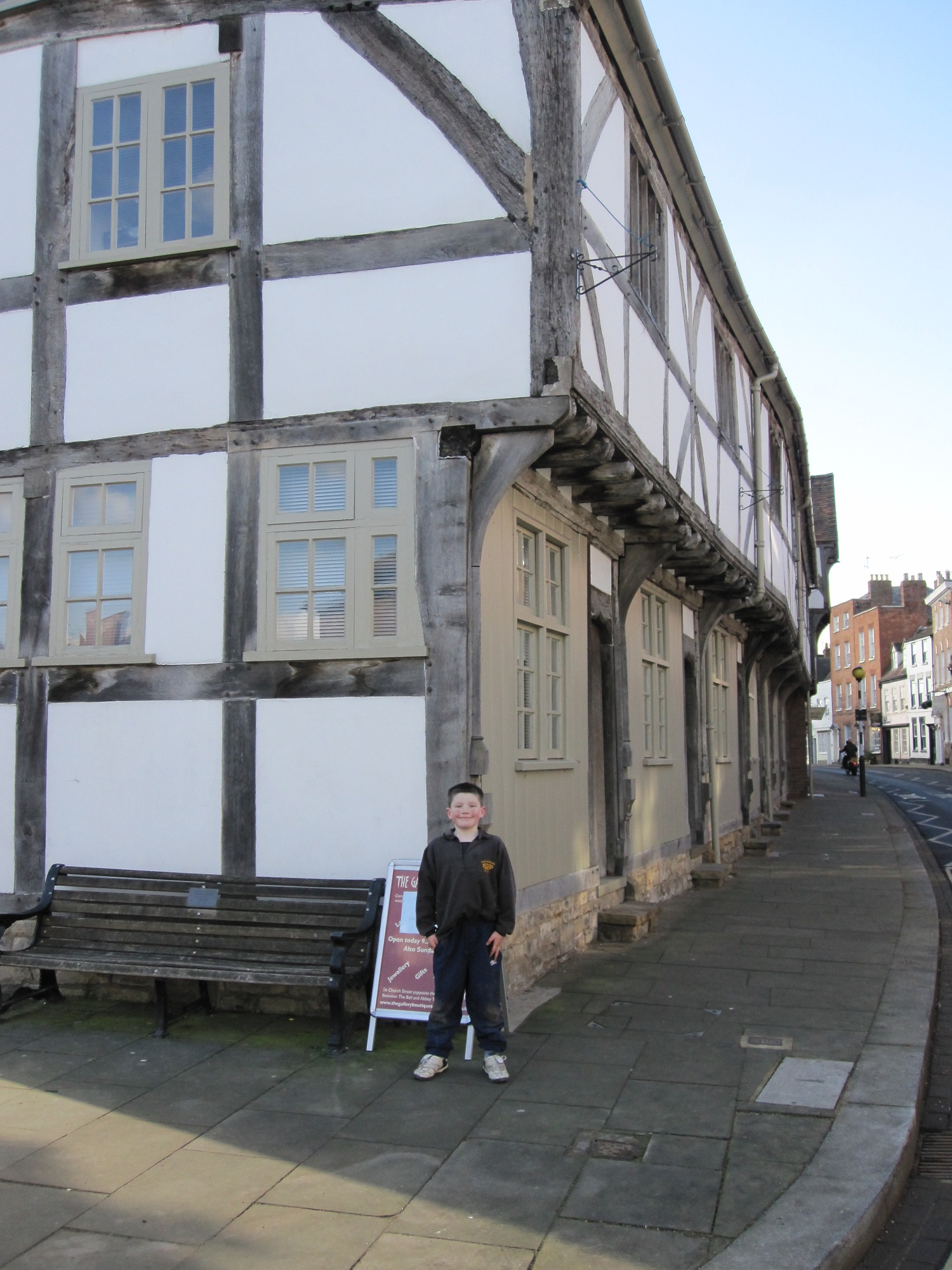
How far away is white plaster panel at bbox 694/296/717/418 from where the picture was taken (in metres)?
12.2

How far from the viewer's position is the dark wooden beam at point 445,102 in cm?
689

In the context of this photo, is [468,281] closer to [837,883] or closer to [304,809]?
[304,809]

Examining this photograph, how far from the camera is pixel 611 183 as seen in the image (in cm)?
848

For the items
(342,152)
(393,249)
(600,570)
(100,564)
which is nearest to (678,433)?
(600,570)

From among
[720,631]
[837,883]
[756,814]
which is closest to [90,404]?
[837,883]

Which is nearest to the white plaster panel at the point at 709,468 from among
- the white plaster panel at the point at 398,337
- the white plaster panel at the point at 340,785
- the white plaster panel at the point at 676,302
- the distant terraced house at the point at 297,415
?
the white plaster panel at the point at 676,302

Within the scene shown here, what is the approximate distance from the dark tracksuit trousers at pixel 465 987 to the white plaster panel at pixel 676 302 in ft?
22.0

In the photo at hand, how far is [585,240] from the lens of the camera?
7.42m

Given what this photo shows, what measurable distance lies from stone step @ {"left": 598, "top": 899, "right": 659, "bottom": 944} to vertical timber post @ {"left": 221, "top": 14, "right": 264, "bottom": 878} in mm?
3525

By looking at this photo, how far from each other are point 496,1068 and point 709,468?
847 centimetres

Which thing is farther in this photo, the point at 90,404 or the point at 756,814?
the point at 756,814

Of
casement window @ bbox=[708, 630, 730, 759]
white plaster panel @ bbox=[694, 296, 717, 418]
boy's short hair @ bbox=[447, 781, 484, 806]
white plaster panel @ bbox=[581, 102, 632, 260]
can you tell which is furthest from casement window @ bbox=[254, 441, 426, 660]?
casement window @ bbox=[708, 630, 730, 759]

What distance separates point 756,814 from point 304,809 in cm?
1423

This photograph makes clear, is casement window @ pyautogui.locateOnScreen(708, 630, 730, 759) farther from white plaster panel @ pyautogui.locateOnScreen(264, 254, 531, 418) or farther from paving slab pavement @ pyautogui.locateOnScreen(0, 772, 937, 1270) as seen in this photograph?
white plaster panel @ pyautogui.locateOnScreen(264, 254, 531, 418)
